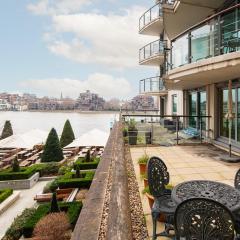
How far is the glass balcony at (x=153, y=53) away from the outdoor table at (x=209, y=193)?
19.1 meters

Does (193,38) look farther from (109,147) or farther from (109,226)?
(109,226)

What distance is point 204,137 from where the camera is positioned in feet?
45.3

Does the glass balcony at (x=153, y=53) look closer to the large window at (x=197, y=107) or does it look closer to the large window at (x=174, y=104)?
the large window at (x=174, y=104)

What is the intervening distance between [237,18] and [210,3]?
610 centimetres

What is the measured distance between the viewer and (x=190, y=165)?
28.5 ft

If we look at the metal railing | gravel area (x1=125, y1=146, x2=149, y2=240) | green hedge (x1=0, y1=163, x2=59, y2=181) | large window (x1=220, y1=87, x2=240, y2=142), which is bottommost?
green hedge (x1=0, y1=163, x2=59, y2=181)

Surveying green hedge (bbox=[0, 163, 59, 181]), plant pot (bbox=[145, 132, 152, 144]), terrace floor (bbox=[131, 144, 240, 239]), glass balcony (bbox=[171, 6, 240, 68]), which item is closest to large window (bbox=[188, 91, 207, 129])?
terrace floor (bbox=[131, 144, 240, 239])

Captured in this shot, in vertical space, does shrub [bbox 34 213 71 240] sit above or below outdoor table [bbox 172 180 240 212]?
below

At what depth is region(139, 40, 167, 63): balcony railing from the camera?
72.7 ft

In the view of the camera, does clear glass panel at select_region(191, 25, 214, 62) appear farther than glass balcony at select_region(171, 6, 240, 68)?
Yes

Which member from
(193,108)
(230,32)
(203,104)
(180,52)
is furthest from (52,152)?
(230,32)

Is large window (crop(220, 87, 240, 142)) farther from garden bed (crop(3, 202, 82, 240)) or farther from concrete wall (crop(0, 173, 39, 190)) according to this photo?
concrete wall (crop(0, 173, 39, 190))

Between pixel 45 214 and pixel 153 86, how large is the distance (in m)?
15.8

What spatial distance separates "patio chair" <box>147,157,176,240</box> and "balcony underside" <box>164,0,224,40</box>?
11.3m
